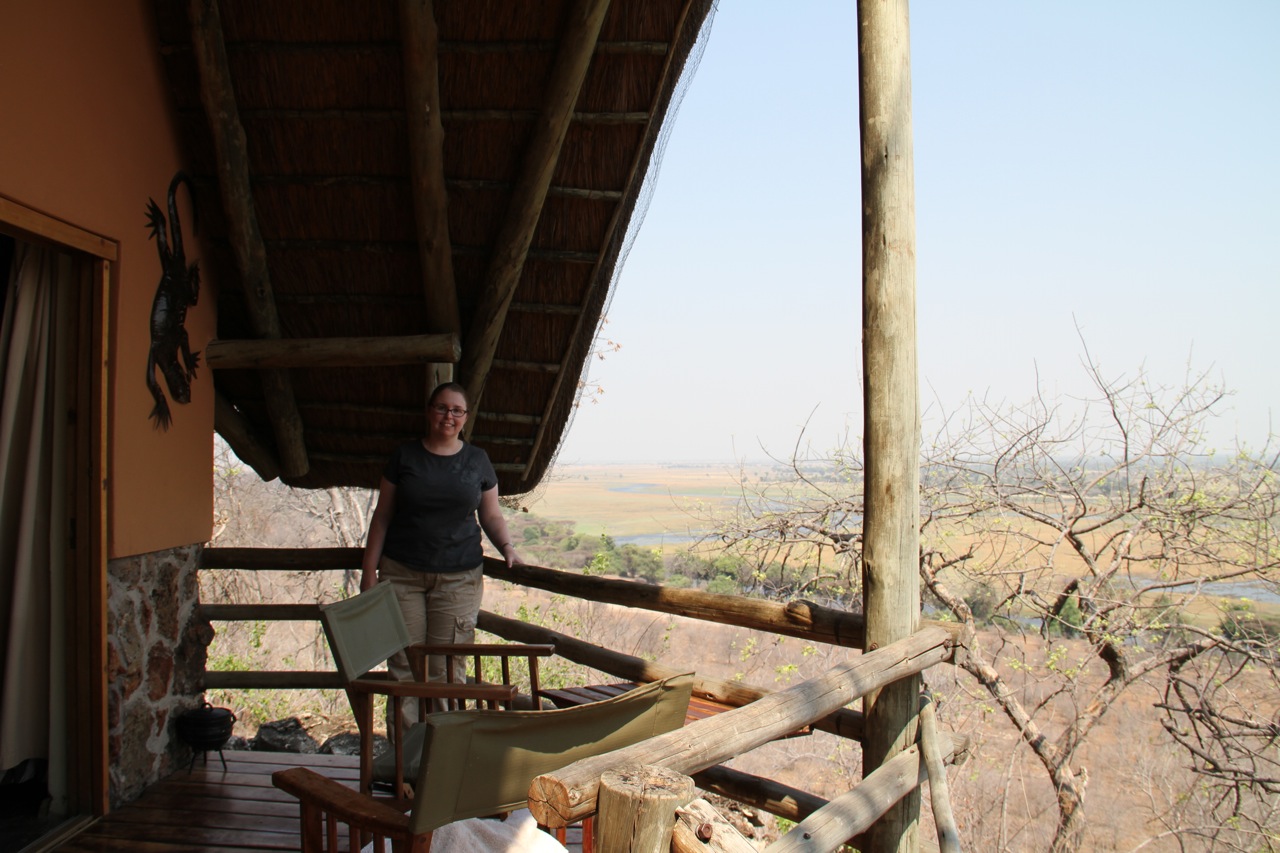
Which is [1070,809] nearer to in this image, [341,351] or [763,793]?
[763,793]

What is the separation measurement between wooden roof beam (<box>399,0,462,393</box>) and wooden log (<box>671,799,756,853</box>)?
10.4 feet

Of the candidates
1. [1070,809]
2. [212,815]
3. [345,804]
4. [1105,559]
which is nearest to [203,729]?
[212,815]

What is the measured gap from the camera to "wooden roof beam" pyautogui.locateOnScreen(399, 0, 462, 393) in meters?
3.53

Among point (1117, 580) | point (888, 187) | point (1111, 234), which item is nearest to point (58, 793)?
point (888, 187)

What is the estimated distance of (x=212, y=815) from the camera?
3438mm

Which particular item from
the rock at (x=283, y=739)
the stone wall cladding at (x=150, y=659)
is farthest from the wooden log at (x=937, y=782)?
the rock at (x=283, y=739)

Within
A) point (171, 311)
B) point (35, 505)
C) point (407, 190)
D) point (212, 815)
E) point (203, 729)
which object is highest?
point (407, 190)

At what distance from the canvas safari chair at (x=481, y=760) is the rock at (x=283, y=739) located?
2891 mm

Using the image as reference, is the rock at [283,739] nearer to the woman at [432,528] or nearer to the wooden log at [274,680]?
the wooden log at [274,680]

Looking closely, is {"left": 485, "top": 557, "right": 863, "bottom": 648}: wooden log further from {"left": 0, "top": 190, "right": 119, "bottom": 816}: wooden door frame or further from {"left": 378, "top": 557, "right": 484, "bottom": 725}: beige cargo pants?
{"left": 0, "top": 190, "right": 119, "bottom": 816}: wooden door frame

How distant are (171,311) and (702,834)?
3.48 metres

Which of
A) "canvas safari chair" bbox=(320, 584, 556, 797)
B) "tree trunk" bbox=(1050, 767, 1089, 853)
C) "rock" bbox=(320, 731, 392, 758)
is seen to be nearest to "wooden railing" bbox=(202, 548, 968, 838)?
"rock" bbox=(320, 731, 392, 758)

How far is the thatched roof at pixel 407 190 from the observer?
3691mm

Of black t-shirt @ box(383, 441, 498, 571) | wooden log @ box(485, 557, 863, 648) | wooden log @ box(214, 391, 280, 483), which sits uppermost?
wooden log @ box(214, 391, 280, 483)
